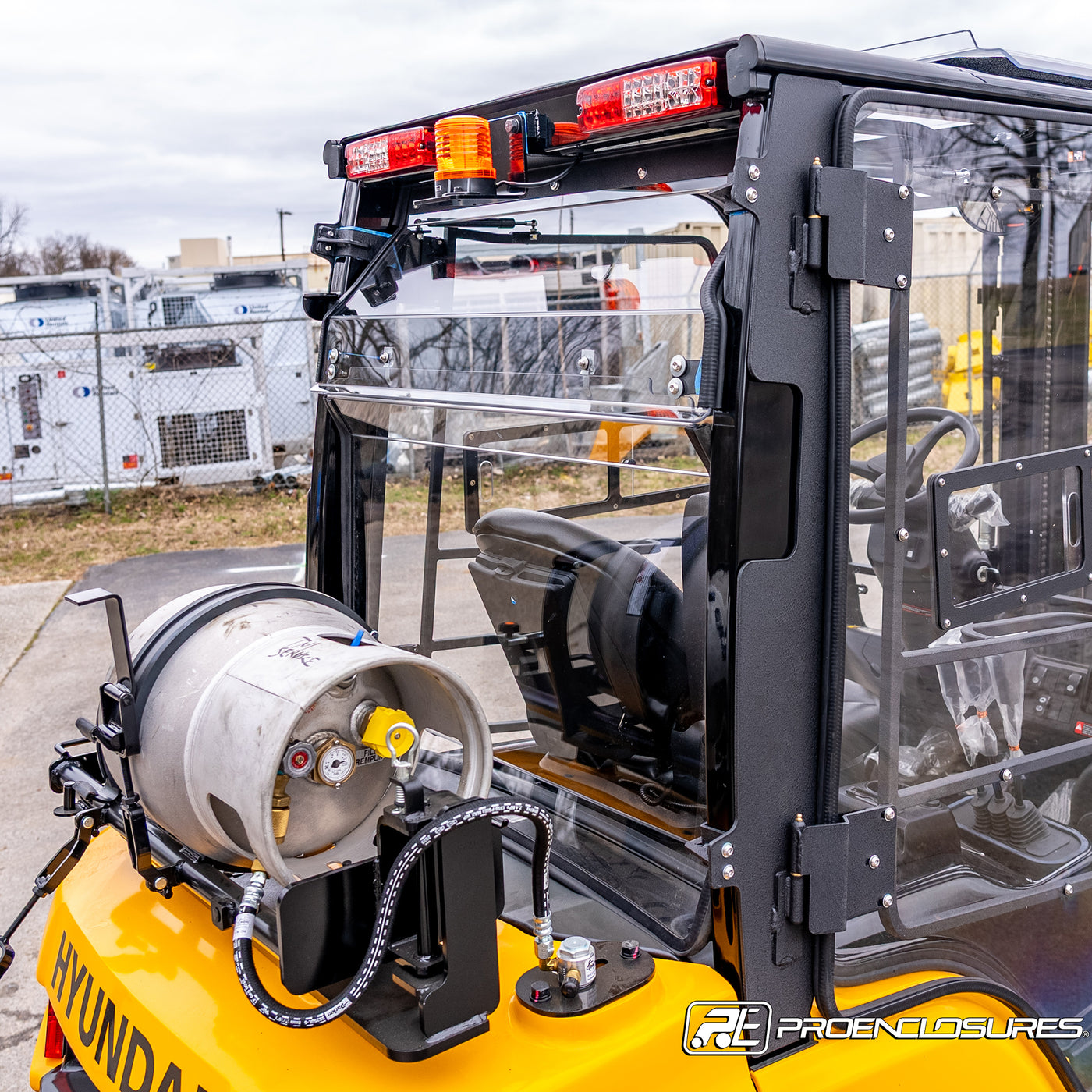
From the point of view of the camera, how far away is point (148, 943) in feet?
6.02

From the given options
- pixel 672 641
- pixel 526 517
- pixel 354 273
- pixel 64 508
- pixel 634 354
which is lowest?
pixel 64 508

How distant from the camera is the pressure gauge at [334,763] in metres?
1.55

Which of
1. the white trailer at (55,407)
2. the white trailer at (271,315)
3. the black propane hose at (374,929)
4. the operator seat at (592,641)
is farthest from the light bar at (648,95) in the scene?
the white trailer at (271,315)

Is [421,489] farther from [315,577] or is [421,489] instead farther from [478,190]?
[478,190]

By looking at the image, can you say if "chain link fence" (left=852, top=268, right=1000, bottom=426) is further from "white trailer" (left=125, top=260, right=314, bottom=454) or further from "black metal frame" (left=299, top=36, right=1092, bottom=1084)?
"white trailer" (left=125, top=260, right=314, bottom=454)

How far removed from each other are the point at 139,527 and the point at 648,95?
10.7 m

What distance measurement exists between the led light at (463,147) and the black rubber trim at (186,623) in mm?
750

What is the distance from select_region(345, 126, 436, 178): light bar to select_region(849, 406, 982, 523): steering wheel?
982mm

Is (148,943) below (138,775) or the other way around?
below

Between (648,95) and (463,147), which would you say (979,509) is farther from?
(463,147)

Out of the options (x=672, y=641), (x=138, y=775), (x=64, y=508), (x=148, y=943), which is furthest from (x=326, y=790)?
(x=64, y=508)

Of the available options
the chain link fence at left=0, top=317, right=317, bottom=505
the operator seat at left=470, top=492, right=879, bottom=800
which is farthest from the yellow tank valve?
the chain link fence at left=0, top=317, right=317, bottom=505

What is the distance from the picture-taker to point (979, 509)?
6.60ft

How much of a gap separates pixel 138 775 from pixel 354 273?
1189 mm
